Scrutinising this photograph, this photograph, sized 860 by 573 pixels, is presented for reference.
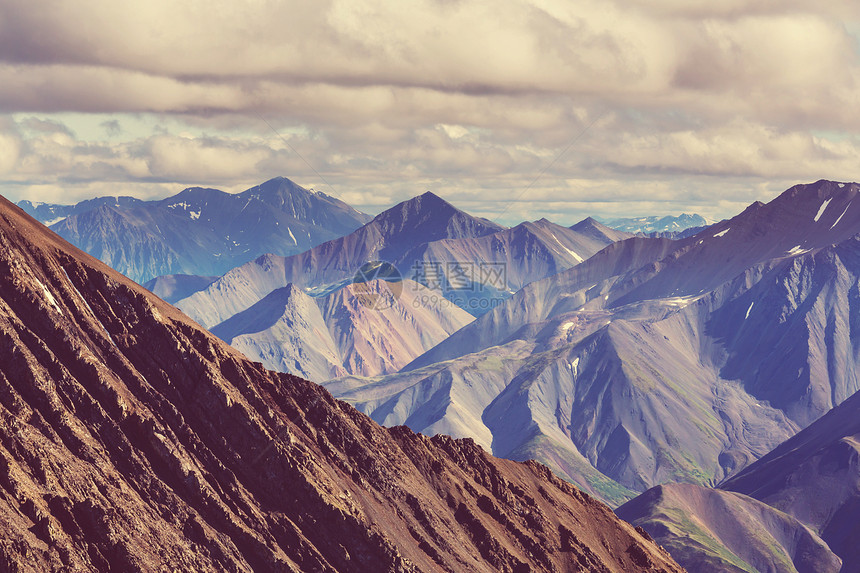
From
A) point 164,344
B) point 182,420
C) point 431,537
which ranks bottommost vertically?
point 431,537

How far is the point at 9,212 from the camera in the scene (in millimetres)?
123375

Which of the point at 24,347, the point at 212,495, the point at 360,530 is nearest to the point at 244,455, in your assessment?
the point at 212,495

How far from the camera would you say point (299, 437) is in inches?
5172

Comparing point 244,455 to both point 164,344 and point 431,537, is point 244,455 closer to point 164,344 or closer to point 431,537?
point 164,344

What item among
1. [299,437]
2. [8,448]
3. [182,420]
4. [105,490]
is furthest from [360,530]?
[8,448]

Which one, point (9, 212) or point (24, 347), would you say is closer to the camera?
point (24, 347)

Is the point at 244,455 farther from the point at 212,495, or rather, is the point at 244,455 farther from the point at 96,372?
the point at 96,372

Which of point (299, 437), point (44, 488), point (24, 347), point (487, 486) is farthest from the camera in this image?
point (487, 486)

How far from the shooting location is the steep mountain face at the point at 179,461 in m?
101

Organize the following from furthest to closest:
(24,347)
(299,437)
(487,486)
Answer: (487,486) < (299,437) < (24,347)

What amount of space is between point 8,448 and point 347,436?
4675cm

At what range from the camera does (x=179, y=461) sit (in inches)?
Answer: 4496

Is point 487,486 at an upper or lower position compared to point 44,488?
lower

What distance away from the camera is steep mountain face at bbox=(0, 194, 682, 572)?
3986 inches
